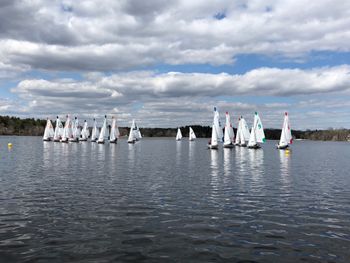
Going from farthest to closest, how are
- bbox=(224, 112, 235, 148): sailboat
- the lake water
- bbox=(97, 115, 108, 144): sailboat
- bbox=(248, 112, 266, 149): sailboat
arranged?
1. bbox=(97, 115, 108, 144): sailboat
2. bbox=(248, 112, 266, 149): sailboat
3. bbox=(224, 112, 235, 148): sailboat
4. the lake water

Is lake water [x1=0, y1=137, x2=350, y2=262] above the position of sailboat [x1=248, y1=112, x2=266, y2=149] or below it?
below

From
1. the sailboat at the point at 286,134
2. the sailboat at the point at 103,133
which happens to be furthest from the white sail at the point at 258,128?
the sailboat at the point at 103,133

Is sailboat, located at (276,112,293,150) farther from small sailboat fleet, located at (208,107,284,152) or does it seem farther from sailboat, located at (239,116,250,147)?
sailboat, located at (239,116,250,147)

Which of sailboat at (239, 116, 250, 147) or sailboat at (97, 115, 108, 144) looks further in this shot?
sailboat at (97, 115, 108, 144)

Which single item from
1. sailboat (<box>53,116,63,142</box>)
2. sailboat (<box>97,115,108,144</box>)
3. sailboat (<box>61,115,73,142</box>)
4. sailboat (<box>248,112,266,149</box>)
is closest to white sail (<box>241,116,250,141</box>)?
sailboat (<box>248,112,266,149</box>)

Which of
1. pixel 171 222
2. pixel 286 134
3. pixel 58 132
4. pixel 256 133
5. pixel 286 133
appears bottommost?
pixel 171 222

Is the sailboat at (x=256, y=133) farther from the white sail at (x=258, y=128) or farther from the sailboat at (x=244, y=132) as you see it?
the sailboat at (x=244, y=132)

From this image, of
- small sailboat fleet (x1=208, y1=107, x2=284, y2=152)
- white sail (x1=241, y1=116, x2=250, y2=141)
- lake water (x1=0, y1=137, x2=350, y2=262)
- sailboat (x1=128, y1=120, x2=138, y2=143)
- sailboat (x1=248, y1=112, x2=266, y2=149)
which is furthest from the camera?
sailboat (x1=128, y1=120, x2=138, y2=143)

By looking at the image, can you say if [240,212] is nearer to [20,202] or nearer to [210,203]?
[210,203]

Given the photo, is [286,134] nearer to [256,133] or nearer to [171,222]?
[256,133]

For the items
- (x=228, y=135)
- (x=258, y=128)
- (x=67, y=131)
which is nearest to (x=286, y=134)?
(x=258, y=128)

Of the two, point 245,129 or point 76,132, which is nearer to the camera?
point 245,129

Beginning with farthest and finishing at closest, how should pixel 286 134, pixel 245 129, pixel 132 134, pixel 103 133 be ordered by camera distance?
1. pixel 132 134
2. pixel 103 133
3. pixel 245 129
4. pixel 286 134

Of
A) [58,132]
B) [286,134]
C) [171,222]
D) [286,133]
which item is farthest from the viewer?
[58,132]
